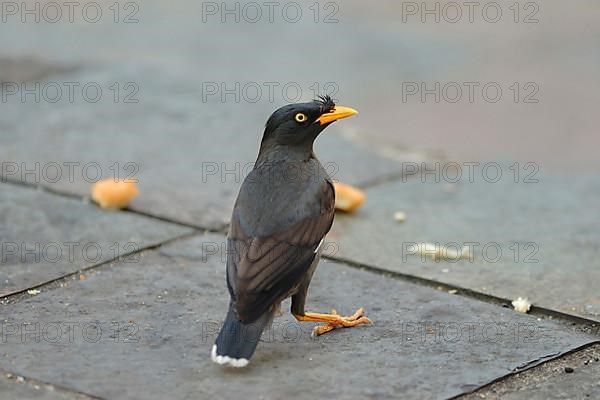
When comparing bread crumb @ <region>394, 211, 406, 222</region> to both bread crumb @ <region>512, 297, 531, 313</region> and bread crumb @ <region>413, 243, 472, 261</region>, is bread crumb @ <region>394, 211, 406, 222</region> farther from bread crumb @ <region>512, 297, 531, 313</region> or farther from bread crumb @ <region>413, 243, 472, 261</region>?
bread crumb @ <region>512, 297, 531, 313</region>

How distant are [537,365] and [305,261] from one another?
0.94 metres

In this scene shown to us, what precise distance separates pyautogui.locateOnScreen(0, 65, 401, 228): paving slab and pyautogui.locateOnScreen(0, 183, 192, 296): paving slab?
0.23m

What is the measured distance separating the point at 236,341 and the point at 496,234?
2.26 metres

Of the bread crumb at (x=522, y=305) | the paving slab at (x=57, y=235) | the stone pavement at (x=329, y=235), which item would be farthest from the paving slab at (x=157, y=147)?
the bread crumb at (x=522, y=305)

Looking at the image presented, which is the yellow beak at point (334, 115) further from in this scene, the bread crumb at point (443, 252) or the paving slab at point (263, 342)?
the bread crumb at point (443, 252)

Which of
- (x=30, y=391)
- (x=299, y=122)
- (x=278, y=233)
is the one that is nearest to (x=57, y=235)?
(x=299, y=122)

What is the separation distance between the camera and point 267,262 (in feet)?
14.0

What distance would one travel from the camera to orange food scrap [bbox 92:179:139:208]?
20.1 feet

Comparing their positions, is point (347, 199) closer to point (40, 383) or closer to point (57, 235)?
point (57, 235)

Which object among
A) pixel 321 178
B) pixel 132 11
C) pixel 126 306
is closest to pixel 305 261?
pixel 321 178

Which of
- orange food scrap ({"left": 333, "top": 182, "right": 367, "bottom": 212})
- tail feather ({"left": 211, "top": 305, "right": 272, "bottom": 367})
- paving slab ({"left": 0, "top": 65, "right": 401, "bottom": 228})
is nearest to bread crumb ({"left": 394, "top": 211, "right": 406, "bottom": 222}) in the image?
orange food scrap ({"left": 333, "top": 182, "right": 367, "bottom": 212})

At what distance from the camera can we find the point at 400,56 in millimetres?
9453

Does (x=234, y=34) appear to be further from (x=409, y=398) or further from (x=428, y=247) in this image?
(x=409, y=398)

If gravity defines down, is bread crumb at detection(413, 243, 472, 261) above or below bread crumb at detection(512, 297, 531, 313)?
above
